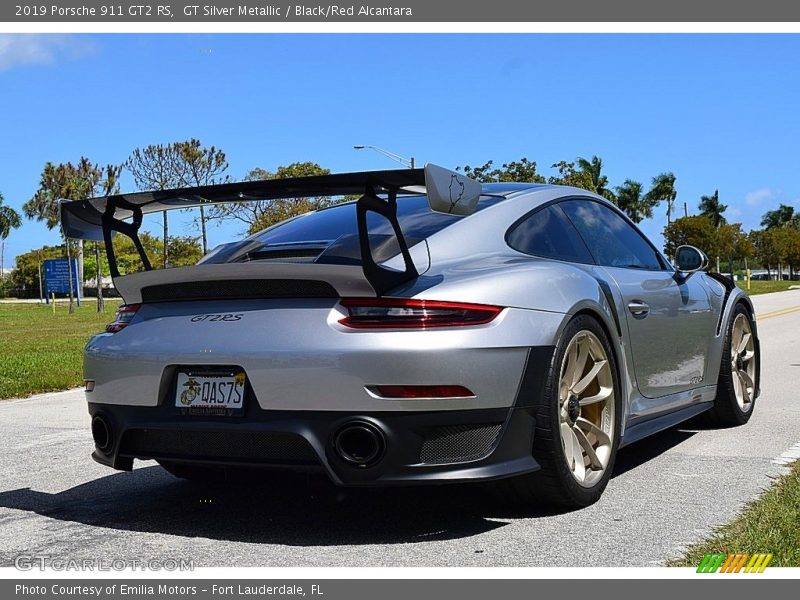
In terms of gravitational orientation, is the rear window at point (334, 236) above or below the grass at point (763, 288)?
above

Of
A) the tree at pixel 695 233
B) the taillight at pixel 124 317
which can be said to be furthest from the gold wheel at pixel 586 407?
the tree at pixel 695 233

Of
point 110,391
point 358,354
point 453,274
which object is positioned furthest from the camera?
point 110,391

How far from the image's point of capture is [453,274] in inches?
150

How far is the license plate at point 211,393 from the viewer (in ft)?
12.2

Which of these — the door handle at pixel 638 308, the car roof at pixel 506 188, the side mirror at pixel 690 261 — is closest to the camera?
the car roof at pixel 506 188

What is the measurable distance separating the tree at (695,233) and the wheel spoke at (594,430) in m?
77.6

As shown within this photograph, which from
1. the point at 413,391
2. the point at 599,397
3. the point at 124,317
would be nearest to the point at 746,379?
the point at 599,397

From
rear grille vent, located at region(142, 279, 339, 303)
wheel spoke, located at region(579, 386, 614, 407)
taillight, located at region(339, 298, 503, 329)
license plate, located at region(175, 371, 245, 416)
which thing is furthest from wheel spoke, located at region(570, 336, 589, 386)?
license plate, located at region(175, 371, 245, 416)

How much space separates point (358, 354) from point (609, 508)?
143cm

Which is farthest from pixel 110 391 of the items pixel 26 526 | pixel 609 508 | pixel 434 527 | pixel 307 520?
pixel 609 508

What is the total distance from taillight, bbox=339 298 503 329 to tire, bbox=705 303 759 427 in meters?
3.05

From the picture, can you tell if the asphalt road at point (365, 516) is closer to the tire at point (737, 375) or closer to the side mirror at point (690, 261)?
the tire at point (737, 375)

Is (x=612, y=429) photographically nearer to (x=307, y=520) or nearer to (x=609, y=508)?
(x=609, y=508)

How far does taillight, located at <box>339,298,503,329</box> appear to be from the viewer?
3.56m
